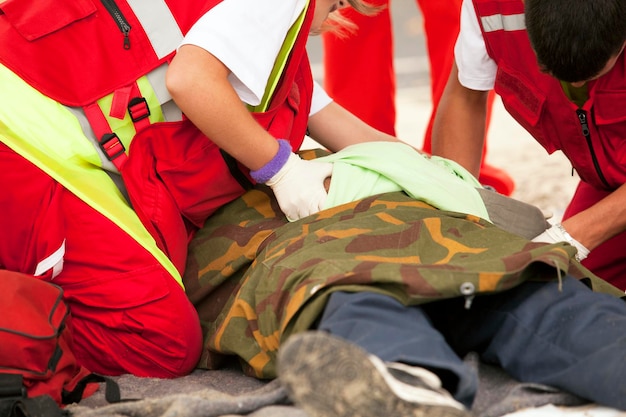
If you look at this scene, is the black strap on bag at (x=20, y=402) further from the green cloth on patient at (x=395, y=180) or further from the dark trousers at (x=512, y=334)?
the green cloth on patient at (x=395, y=180)

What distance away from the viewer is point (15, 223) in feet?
5.06

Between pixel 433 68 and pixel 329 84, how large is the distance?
0.37 m

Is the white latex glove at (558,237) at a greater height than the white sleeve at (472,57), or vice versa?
the white sleeve at (472,57)

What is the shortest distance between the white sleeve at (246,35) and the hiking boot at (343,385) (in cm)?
70

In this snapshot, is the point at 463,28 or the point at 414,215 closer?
the point at 414,215

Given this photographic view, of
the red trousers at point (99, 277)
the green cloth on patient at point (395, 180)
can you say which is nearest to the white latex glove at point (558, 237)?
the green cloth on patient at point (395, 180)

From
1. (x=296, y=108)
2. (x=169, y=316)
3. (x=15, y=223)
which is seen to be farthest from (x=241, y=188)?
(x=15, y=223)

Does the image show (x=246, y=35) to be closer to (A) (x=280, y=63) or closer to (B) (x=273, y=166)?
(A) (x=280, y=63)

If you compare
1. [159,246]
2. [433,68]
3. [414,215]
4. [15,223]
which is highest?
[15,223]

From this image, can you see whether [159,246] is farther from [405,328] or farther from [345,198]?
[405,328]

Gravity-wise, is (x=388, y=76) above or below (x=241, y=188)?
below

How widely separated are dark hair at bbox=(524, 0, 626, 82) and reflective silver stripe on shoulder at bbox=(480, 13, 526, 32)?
32 cm

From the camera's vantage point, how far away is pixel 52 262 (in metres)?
1.56

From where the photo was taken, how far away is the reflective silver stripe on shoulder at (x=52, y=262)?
5.10 feet
